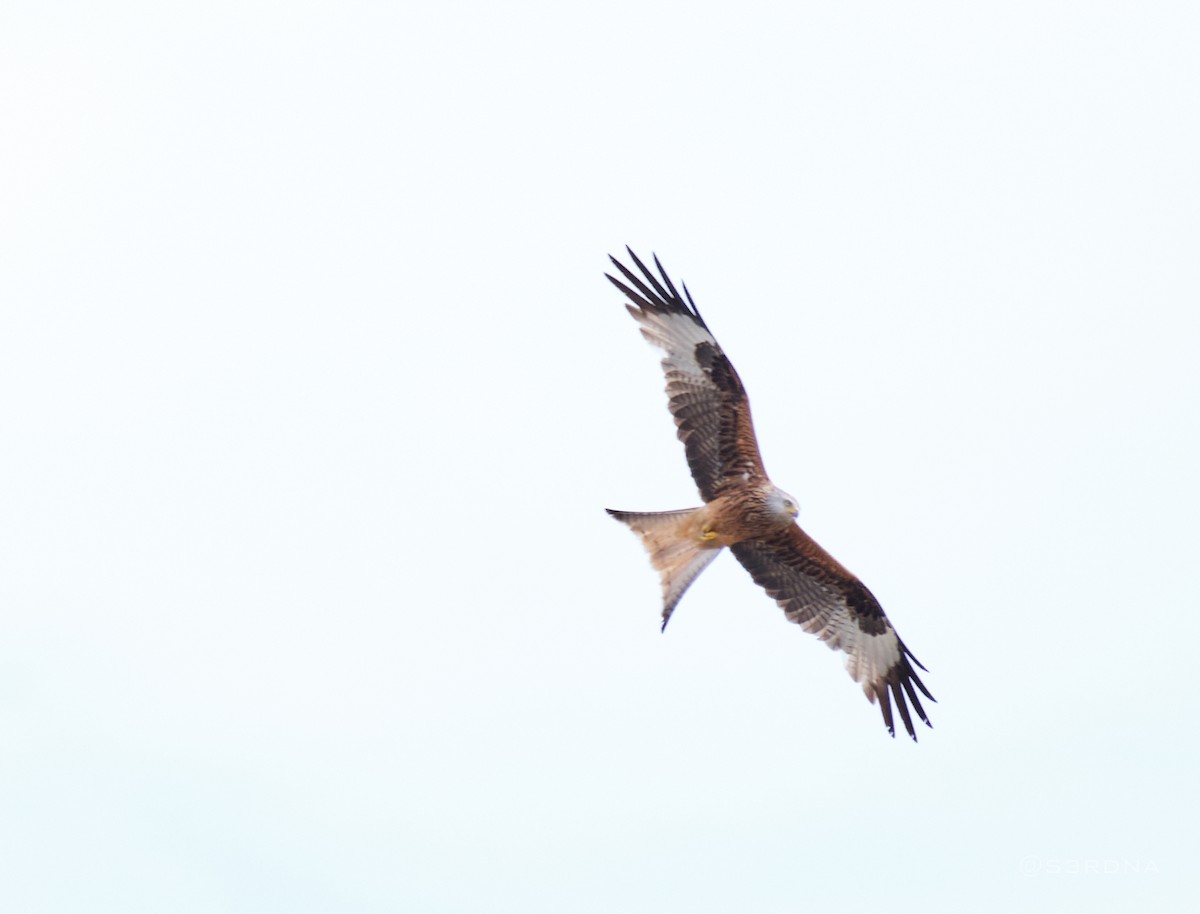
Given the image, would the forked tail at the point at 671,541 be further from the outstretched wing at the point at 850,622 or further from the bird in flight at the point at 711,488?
the outstretched wing at the point at 850,622

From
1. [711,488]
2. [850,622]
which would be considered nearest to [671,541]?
[711,488]

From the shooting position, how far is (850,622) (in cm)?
1467

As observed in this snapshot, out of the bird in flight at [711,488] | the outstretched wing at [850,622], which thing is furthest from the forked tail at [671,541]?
the outstretched wing at [850,622]

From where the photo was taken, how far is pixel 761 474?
13.7m

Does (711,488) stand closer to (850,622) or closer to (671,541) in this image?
(671,541)

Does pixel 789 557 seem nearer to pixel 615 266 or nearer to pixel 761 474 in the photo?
pixel 761 474

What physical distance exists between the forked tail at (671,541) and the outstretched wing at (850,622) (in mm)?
875

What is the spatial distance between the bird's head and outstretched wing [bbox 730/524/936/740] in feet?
2.61

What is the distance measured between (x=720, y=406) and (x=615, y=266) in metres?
1.50

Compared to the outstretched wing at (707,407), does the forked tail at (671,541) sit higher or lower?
lower

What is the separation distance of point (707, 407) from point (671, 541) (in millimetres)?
1059

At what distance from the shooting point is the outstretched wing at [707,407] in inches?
540

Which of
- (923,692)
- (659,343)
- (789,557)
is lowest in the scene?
(923,692)

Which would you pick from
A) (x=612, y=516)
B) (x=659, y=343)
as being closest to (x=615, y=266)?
(x=659, y=343)
